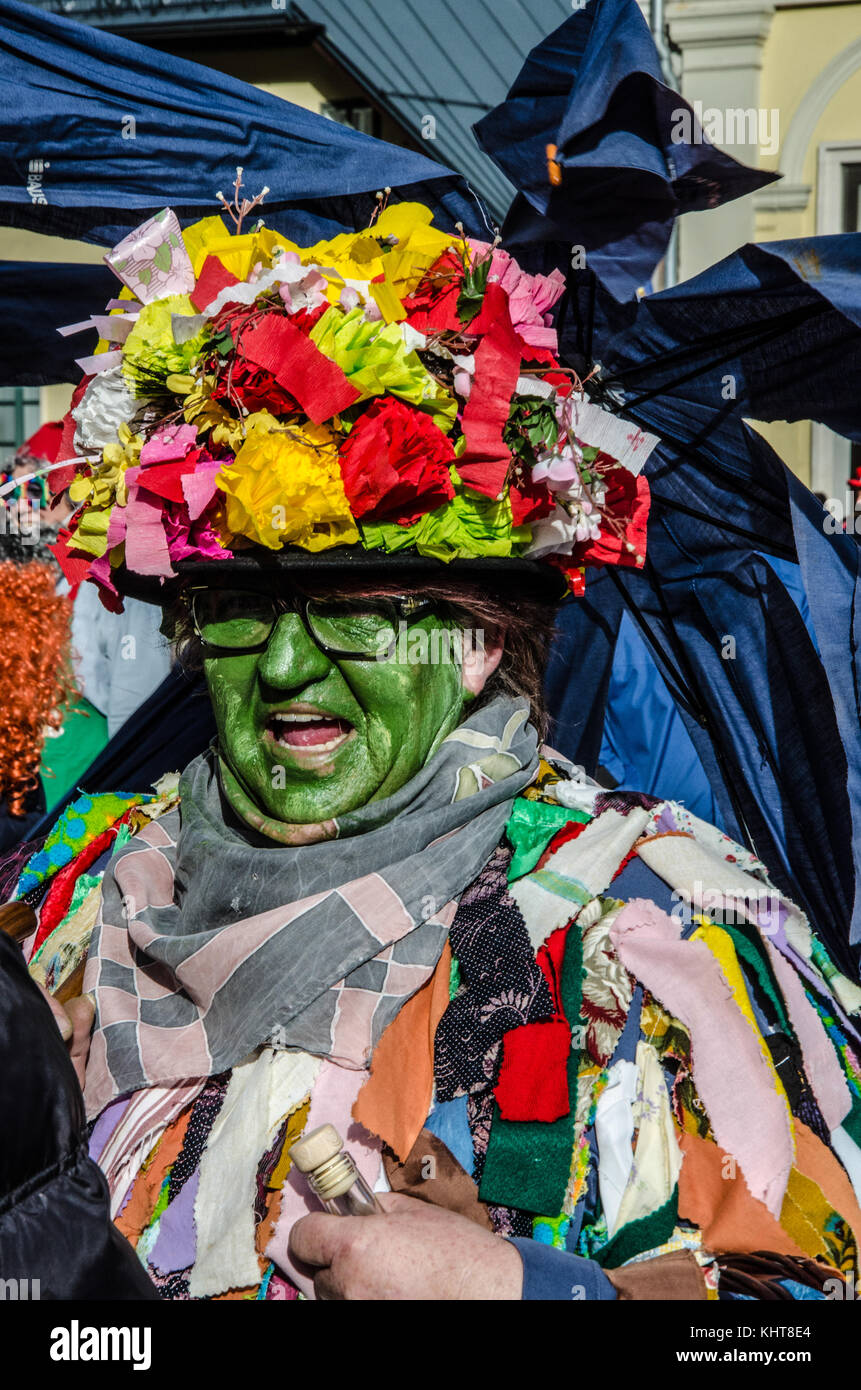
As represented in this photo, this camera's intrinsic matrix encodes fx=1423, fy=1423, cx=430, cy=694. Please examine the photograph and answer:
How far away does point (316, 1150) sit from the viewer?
177cm

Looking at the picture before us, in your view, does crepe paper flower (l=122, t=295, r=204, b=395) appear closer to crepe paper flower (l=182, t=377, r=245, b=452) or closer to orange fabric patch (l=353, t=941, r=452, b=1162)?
crepe paper flower (l=182, t=377, r=245, b=452)

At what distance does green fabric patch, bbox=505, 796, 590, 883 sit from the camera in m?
2.25

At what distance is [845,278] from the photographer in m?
2.18

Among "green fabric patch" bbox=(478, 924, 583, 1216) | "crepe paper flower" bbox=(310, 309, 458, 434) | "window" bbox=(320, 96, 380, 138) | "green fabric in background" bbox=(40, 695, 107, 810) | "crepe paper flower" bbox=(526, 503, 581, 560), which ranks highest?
"window" bbox=(320, 96, 380, 138)

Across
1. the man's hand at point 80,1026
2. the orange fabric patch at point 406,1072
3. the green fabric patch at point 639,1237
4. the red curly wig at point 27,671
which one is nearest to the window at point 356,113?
the red curly wig at point 27,671

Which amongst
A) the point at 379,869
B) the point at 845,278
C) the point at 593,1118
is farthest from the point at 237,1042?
the point at 845,278

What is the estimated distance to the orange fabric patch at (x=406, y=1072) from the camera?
1989 mm

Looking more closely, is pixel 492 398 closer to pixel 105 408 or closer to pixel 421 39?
pixel 105 408

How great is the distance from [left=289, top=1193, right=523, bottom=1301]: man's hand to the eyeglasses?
0.86 metres

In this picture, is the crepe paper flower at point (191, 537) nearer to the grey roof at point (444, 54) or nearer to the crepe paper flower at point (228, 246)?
the crepe paper flower at point (228, 246)

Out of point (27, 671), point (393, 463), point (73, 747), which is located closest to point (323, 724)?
point (393, 463)

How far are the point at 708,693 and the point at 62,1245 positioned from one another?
1.76 meters

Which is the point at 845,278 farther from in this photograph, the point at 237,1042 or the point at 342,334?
the point at 237,1042

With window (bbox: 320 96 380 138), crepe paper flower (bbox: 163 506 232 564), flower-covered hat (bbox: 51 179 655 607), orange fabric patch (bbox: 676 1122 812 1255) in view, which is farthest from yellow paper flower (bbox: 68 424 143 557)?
window (bbox: 320 96 380 138)
